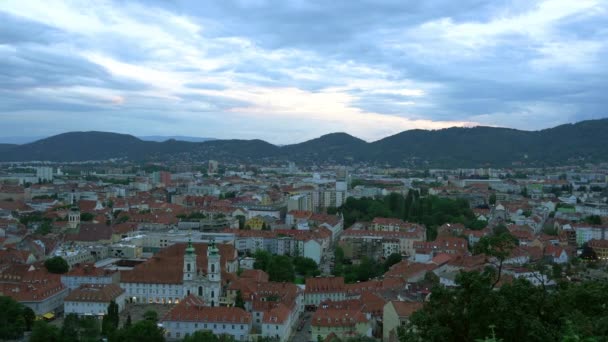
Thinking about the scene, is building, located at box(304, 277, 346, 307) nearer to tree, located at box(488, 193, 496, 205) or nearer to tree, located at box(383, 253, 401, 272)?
tree, located at box(383, 253, 401, 272)

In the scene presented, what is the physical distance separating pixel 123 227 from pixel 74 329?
2601cm

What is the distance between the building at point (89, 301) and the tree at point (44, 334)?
479 cm

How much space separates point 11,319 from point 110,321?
3642 millimetres

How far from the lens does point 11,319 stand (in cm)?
2416

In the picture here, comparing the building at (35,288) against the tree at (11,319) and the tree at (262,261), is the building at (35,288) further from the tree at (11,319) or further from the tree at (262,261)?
the tree at (262,261)

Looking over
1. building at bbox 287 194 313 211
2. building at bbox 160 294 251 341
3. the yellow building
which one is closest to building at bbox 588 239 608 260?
the yellow building

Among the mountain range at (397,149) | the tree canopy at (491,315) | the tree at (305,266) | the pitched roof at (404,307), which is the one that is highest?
the mountain range at (397,149)

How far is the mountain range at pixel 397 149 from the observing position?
15625 cm

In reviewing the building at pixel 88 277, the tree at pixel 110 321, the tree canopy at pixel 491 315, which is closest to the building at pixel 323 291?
the tree at pixel 110 321

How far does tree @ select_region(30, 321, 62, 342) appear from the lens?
21750 millimetres

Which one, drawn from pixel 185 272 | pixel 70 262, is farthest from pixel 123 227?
pixel 185 272

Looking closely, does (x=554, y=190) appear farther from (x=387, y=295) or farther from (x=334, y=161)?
(x=334, y=161)

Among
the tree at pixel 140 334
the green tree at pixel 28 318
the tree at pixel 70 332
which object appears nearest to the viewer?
the tree at pixel 140 334

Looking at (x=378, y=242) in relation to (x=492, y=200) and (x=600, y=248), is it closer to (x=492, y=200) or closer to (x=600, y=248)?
(x=600, y=248)
